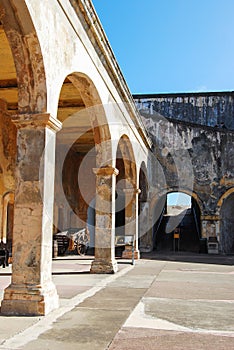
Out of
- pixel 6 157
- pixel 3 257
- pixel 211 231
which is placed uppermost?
pixel 6 157

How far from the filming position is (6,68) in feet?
32.5

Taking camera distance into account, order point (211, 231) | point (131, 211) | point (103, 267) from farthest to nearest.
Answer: point (211, 231) < point (131, 211) < point (103, 267)

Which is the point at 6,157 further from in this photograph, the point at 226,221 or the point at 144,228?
the point at 226,221

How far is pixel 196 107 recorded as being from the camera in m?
27.4

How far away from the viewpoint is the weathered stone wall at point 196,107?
2711 centimetres

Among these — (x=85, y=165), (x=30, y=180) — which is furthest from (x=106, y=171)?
(x=85, y=165)

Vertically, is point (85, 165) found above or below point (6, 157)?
above

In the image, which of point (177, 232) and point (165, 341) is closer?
point (165, 341)

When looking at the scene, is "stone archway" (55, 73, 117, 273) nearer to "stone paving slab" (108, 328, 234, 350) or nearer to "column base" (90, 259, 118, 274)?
"column base" (90, 259, 118, 274)

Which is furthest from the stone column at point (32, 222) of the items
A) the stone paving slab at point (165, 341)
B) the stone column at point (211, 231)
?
the stone column at point (211, 231)

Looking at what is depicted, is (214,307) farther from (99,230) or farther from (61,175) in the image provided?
(61,175)

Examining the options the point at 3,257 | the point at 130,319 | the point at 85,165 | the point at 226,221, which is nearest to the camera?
the point at 130,319

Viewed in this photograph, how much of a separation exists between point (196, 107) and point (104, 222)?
18.8 meters

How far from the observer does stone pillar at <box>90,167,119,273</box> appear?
10172 mm
